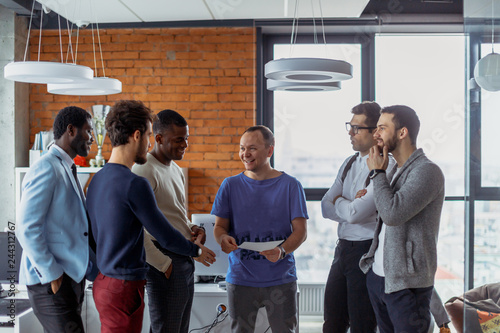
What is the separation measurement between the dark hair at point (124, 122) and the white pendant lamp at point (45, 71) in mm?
745

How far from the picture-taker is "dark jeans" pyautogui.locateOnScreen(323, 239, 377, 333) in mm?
2506

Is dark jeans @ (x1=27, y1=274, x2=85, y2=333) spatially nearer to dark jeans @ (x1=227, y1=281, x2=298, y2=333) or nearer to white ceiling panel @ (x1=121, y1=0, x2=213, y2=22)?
dark jeans @ (x1=227, y1=281, x2=298, y2=333)

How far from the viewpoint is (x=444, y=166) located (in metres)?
4.82

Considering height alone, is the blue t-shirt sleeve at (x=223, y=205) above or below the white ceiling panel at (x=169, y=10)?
below

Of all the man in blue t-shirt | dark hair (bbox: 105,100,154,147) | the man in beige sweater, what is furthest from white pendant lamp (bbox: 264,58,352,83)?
dark hair (bbox: 105,100,154,147)

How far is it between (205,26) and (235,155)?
135 cm

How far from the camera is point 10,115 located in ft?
15.3

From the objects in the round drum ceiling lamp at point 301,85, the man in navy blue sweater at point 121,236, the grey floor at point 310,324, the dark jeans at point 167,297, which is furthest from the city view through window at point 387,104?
the man in navy blue sweater at point 121,236

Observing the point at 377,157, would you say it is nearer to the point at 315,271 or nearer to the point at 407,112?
the point at 407,112

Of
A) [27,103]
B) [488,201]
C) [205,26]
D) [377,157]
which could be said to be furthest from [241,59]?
[488,201]

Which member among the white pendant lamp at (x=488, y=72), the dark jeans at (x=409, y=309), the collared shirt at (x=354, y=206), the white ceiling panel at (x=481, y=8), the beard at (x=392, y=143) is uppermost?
the white ceiling panel at (x=481, y=8)

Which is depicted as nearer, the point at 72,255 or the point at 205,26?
the point at 72,255

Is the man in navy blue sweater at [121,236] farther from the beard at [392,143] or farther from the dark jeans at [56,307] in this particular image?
the beard at [392,143]

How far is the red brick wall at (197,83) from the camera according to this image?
4.85 m
